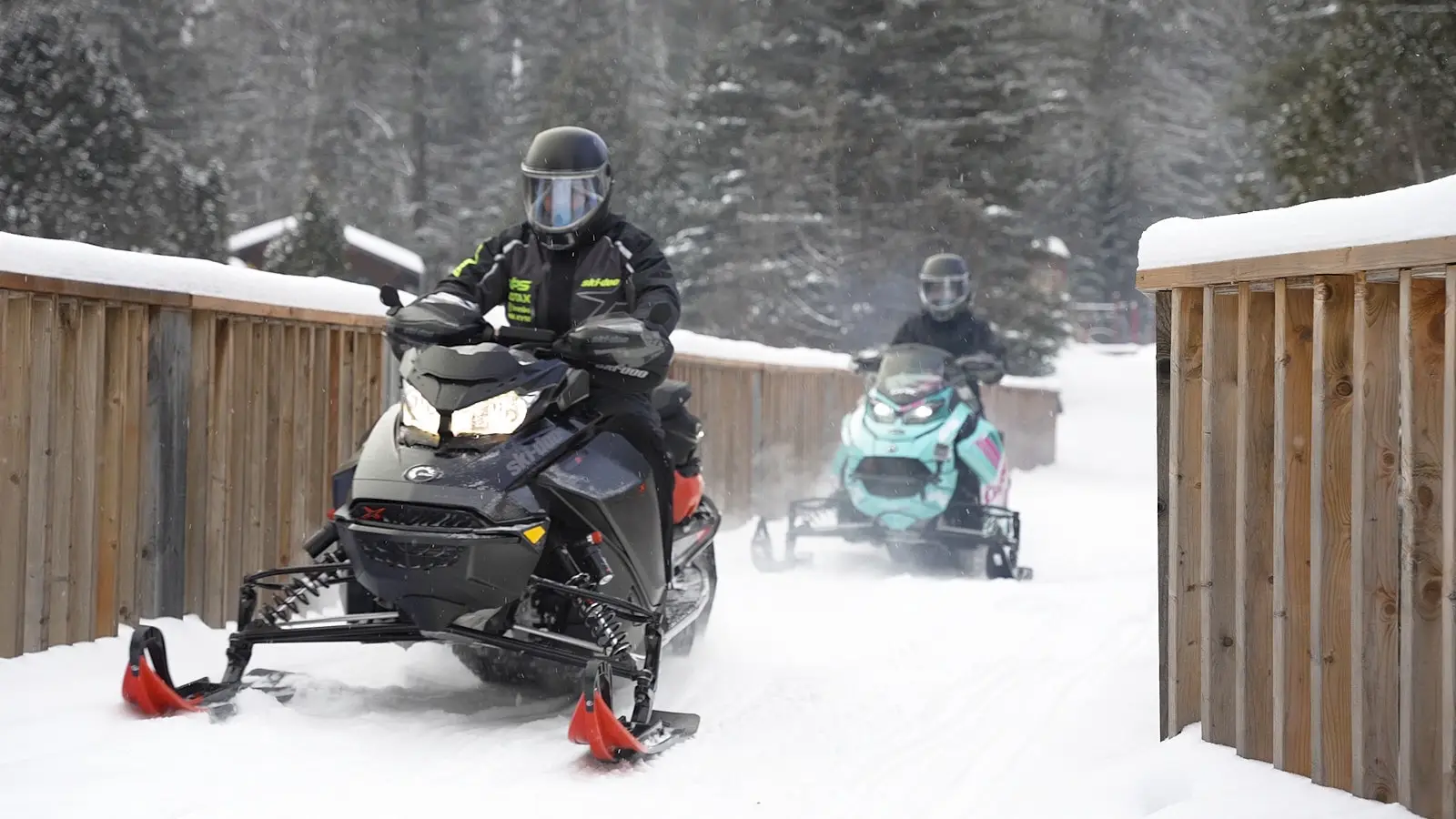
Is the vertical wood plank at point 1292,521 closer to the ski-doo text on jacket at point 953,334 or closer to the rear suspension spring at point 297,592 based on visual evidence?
the rear suspension spring at point 297,592

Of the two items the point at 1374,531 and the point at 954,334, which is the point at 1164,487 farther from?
the point at 954,334

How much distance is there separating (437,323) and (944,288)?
582cm

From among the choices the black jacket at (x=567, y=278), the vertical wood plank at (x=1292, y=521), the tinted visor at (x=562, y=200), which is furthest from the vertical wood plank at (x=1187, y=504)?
the tinted visor at (x=562, y=200)

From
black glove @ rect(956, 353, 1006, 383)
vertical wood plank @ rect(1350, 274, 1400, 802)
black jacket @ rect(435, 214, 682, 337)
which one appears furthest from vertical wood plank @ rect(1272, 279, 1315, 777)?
black glove @ rect(956, 353, 1006, 383)

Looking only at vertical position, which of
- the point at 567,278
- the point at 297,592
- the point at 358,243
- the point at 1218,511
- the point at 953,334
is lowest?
the point at 297,592

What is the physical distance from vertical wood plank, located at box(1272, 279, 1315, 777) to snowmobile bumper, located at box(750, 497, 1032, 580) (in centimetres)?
424

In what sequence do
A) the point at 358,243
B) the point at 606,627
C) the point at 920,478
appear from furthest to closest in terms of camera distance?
the point at 358,243 < the point at 920,478 < the point at 606,627

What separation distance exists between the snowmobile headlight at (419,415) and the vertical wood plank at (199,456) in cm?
121

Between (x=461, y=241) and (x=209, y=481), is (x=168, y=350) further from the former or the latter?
(x=461, y=241)

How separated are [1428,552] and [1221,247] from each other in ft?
3.02

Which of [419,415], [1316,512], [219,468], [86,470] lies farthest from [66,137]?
[1316,512]

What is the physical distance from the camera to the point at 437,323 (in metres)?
4.04

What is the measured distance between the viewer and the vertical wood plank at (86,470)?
14.0 feet

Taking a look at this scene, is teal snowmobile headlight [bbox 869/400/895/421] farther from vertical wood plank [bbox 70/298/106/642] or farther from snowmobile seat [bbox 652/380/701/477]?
vertical wood plank [bbox 70/298/106/642]
